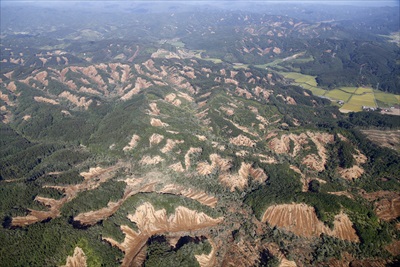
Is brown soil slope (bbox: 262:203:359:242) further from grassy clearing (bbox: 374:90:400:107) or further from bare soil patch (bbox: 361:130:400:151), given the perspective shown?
grassy clearing (bbox: 374:90:400:107)

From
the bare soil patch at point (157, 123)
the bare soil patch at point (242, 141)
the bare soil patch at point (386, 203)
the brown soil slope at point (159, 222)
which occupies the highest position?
the bare soil patch at point (157, 123)

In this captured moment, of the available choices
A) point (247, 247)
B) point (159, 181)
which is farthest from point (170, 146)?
point (247, 247)

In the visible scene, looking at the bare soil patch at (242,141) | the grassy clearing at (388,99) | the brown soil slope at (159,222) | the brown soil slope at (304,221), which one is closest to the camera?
the brown soil slope at (159,222)

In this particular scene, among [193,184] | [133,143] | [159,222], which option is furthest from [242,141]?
[159,222]

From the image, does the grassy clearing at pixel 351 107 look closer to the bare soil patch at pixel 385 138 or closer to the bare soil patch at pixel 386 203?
the bare soil patch at pixel 385 138

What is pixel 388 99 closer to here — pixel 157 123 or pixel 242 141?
pixel 242 141

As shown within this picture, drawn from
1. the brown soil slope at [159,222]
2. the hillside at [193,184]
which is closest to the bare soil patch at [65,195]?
the hillside at [193,184]

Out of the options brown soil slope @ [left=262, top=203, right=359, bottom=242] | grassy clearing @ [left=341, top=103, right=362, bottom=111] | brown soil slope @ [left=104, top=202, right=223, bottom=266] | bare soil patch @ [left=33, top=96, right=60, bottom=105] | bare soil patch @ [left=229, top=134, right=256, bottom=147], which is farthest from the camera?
grassy clearing @ [left=341, top=103, right=362, bottom=111]

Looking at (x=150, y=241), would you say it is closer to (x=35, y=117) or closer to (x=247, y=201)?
(x=247, y=201)

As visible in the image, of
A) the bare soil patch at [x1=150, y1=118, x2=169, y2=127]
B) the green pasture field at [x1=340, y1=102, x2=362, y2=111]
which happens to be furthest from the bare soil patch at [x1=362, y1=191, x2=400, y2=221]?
the green pasture field at [x1=340, y1=102, x2=362, y2=111]

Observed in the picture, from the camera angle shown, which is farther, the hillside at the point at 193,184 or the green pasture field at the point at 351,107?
the green pasture field at the point at 351,107

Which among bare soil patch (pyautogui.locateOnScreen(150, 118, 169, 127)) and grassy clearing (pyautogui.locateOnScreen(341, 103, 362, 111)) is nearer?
bare soil patch (pyautogui.locateOnScreen(150, 118, 169, 127))
